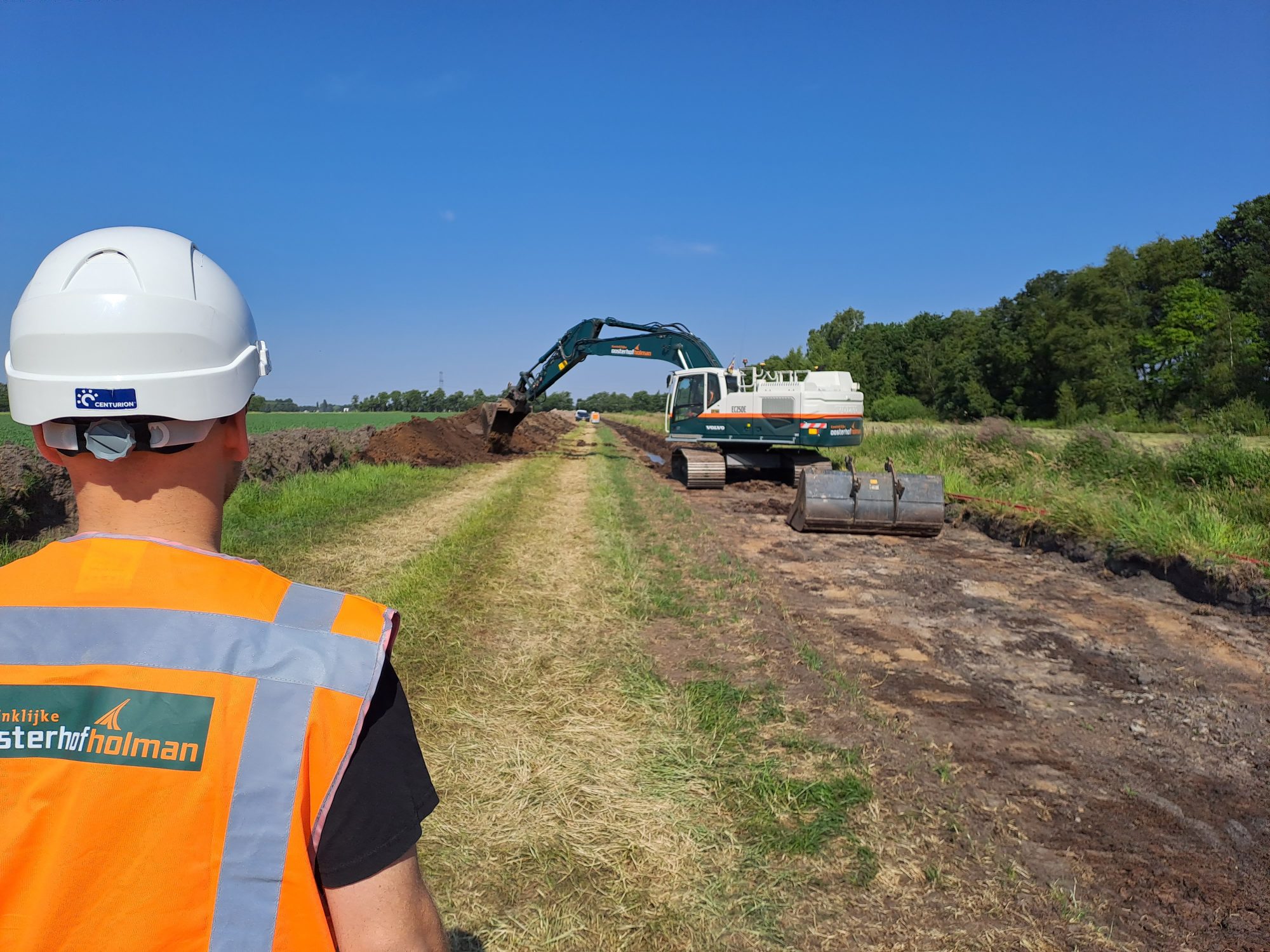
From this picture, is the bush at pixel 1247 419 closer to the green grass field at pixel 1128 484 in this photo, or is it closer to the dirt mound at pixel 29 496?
the green grass field at pixel 1128 484

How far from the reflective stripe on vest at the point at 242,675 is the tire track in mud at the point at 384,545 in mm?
6382

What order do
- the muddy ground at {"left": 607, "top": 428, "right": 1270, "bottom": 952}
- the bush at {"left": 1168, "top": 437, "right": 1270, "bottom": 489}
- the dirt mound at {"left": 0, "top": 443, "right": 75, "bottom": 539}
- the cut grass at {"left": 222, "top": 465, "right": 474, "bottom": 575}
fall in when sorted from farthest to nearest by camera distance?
the bush at {"left": 1168, "top": 437, "right": 1270, "bottom": 489} → the dirt mound at {"left": 0, "top": 443, "right": 75, "bottom": 539} → the cut grass at {"left": 222, "top": 465, "right": 474, "bottom": 575} → the muddy ground at {"left": 607, "top": 428, "right": 1270, "bottom": 952}

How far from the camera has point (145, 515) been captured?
124cm

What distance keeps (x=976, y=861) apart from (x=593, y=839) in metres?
1.75

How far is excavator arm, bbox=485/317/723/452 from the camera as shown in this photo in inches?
793

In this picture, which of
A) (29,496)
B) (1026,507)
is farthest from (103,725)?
(1026,507)

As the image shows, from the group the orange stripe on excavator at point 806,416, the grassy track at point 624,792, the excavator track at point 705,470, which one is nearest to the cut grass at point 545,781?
A: the grassy track at point 624,792

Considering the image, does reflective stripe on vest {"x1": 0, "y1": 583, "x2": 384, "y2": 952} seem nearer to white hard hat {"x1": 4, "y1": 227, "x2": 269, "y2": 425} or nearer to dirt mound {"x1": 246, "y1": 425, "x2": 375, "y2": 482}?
white hard hat {"x1": 4, "y1": 227, "x2": 269, "y2": 425}

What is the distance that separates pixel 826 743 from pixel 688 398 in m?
14.0

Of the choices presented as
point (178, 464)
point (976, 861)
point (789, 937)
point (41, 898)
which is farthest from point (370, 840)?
point (976, 861)

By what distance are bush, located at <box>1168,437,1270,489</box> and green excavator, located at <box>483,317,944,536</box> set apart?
3.37 metres

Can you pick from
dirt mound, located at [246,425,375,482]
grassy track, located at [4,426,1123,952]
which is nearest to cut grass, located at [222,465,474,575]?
dirt mound, located at [246,425,375,482]

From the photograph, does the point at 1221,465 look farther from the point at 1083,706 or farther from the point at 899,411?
the point at 899,411

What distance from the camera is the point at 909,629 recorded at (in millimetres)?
6859
